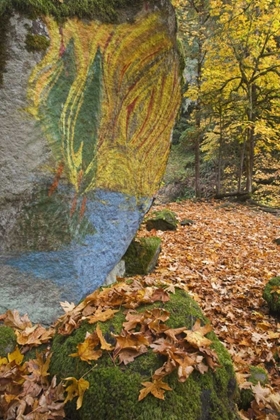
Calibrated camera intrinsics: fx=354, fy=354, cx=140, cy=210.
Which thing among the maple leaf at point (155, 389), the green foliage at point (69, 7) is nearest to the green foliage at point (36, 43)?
the green foliage at point (69, 7)

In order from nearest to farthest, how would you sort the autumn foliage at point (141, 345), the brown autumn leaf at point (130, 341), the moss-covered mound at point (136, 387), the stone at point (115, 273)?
the moss-covered mound at point (136, 387)
the autumn foliage at point (141, 345)
the brown autumn leaf at point (130, 341)
the stone at point (115, 273)

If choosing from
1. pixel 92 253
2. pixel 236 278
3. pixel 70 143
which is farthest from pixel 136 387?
pixel 236 278

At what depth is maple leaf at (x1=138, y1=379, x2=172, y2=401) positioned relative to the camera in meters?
1.88

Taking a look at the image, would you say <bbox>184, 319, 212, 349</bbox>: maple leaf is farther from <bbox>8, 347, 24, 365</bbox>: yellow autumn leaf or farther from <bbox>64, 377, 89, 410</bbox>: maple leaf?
<bbox>8, 347, 24, 365</bbox>: yellow autumn leaf

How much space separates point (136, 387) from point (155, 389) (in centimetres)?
10

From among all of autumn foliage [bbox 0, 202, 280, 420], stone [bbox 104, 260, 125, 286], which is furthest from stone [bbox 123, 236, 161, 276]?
autumn foliage [bbox 0, 202, 280, 420]

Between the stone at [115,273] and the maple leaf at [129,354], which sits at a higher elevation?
the maple leaf at [129,354]

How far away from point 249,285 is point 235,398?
10.8 ft

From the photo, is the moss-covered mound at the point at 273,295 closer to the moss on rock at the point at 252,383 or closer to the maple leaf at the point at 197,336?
the moss on rock at the point at 252,383

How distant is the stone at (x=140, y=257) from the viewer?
216 inches

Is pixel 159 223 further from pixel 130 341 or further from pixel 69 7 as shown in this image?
pixel 130 341

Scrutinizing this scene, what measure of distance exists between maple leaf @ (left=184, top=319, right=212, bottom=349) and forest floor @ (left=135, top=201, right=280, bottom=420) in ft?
2.23

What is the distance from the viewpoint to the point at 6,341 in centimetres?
262

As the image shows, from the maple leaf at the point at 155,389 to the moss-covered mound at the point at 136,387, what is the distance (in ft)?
0.09
